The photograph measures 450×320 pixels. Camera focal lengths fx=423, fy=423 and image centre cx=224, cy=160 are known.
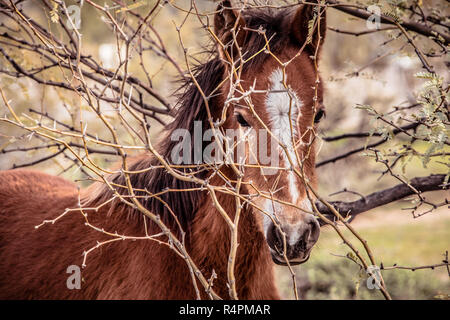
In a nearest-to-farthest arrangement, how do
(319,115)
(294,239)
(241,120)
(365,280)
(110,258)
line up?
(294,239) → (241,120) → (319,115) → (110,258) → (365,280)

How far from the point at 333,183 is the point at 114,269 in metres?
9.87

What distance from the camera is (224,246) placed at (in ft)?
8.34

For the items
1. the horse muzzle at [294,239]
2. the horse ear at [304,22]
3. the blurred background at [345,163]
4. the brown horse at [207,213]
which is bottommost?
the horse muzzle at [294,239]

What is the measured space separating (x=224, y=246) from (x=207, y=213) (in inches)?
8.8

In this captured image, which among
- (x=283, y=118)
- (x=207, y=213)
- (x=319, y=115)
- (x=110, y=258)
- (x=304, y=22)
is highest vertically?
(x=304, y=22)

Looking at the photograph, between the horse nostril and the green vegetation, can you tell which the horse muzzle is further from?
the green vegetation

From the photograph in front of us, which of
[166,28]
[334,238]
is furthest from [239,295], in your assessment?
[166,28]

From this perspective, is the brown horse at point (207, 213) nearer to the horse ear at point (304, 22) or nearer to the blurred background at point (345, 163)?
the horse ear at point (304, 22)

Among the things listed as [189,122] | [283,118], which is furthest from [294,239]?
[189,122]

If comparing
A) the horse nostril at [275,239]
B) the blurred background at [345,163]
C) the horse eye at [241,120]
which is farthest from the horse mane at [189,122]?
the blurred background at [345,163]

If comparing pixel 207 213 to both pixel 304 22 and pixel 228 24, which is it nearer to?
pixel 228 24

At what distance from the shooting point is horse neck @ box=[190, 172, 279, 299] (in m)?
2.53

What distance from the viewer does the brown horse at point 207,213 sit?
227 centimetres
